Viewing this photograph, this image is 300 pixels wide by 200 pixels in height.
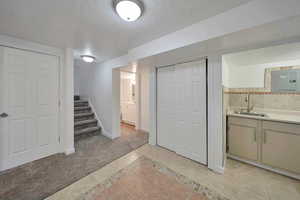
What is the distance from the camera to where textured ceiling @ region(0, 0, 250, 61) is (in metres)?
1.23

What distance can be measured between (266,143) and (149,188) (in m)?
2.09

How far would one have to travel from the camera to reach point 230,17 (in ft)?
4.24

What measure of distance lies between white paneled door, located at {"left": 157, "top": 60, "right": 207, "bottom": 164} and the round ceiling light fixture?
1419mm

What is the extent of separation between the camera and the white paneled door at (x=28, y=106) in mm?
2009

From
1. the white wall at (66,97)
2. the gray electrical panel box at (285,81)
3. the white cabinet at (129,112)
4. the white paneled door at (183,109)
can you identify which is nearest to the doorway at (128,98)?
the white cabinet at (129,112)

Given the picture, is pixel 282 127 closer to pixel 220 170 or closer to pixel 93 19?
pixel 220 170

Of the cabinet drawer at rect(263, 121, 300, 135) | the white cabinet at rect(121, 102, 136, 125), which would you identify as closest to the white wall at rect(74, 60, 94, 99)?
the white cabinet at rect(121, 102, 136, 125)

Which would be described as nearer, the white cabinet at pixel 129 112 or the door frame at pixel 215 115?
the door frame at pixel 215 115

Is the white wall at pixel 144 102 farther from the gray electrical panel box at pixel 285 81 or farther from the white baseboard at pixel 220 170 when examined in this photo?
the gray electrical panel box at pixel 285 81

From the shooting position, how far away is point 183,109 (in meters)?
2.43

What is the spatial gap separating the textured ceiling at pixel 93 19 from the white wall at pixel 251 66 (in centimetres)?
116

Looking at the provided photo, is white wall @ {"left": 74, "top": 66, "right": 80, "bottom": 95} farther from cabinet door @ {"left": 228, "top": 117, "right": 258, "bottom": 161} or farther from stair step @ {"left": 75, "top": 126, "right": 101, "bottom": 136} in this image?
cabinet door @ {"left": 228, "top": 117, "right": 258, "bottom": 161}

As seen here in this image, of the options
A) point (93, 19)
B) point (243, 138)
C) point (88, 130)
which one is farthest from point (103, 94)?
point (243, 138)

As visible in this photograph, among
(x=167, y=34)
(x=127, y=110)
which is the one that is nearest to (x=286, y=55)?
(x=167, y=34)
